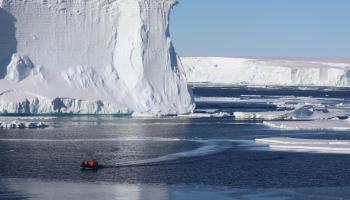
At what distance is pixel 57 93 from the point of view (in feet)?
100

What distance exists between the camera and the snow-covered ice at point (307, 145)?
2162cm

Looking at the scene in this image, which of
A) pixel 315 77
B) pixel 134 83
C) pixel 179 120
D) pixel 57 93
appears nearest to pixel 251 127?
pixel 179 120

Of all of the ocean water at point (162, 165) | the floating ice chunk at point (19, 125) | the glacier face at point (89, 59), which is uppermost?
the glacier face at point (89, 59)

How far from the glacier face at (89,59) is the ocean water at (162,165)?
3.20m

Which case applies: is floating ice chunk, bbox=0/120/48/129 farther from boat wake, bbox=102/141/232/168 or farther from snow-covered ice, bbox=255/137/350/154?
snow-covered ice, bbox=255/137/350/154

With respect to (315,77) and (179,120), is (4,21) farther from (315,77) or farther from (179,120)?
(315,77)

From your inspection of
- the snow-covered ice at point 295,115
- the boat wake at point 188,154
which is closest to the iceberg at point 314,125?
the snow-covered ice at point 295,115

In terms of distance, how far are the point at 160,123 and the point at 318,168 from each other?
1214cm

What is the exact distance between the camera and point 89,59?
3250cm

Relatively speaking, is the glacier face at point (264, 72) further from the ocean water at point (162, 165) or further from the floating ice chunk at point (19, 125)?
the floating ice chunk at point (19, 125)

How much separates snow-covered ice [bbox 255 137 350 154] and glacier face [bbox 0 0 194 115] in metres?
9.21

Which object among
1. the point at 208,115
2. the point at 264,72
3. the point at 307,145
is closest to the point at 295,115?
the point at 208,115

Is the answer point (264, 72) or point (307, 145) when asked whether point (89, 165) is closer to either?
point (307, 145)

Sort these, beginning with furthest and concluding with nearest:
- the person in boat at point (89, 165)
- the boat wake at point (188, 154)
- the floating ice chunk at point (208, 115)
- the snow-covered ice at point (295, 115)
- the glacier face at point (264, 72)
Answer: the glacier face at point (264, 72)
the snow-covered ice at point (295, 115)
the floating ice chunk at point (208, 115)
the boat wake at point (188, 154)
the person in boat at point (89, 165)
